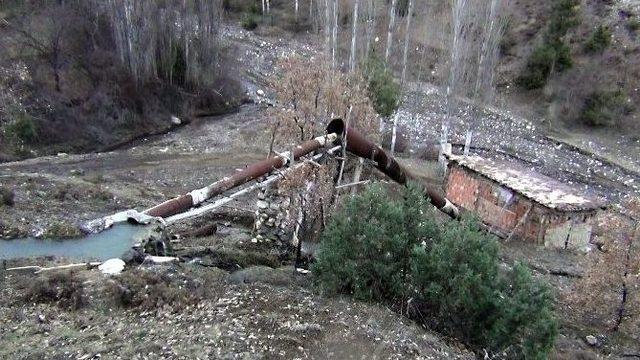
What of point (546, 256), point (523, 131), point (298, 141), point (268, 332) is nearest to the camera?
point (268, 332)

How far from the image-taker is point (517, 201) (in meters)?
22.5

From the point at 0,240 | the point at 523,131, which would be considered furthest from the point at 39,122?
the point at 523,131

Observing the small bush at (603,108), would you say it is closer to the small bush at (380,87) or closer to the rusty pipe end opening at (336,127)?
the small bush at (380,87)

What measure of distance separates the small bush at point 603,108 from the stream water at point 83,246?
107ft

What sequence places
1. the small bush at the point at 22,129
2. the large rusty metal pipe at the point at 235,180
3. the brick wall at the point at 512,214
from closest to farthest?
the large rusty metal pipe at the point at 235,180
the brick wall at the point at 512,214
the small bush at the point at 22,129

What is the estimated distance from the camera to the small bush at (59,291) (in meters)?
10.3

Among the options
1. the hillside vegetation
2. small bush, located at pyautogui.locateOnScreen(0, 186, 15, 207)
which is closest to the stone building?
small bush, located at pyautogui.locateOnScreen(0, 186, 15, 207)

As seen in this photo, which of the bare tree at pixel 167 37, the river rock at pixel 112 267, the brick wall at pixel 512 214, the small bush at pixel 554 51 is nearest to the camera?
the river rock at pixel 112 267

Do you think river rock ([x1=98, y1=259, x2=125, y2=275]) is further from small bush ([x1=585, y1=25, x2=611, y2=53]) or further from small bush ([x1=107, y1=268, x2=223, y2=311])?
small bush ([x1=585, y1=25, x2=611, y2=53])

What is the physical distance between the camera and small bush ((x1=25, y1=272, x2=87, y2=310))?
10.3 m

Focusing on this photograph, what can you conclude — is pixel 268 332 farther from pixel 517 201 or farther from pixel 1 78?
pixel 1 78

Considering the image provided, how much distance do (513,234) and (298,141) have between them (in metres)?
10.4

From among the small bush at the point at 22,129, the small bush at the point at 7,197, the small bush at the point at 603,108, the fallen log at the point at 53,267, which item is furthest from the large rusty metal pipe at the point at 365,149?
the small bush at the point at 603,108

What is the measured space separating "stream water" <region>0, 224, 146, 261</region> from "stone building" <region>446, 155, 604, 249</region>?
1408cm
